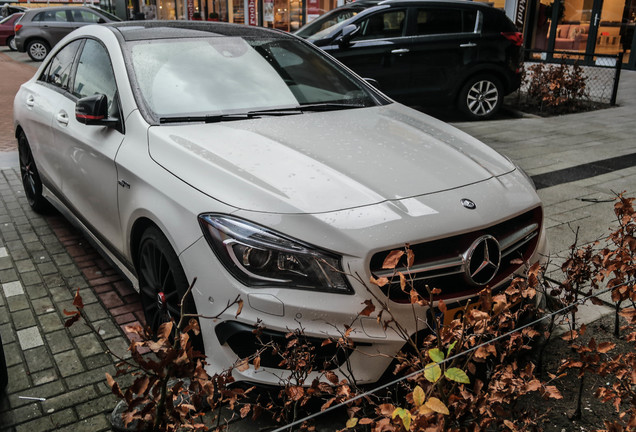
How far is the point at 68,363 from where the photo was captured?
9.98ft

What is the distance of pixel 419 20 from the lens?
9148 millimetres

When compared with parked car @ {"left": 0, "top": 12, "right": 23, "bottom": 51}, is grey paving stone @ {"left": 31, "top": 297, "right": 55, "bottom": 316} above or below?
below

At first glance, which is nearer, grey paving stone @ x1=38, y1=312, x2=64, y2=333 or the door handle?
grey paving stone @ x1=38, y1=312, x2=64, y2=333

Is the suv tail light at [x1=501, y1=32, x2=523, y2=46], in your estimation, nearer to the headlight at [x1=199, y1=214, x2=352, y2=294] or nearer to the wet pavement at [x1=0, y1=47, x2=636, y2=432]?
the wet pavement at [x1=0, y1=47, x2=636, y2=432]

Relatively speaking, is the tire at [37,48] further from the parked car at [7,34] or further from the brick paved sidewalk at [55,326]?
the brick paved sidewalk at [55,326]

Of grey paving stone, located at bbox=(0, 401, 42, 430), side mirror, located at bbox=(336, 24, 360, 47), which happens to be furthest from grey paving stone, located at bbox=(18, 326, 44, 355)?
side mirror, located at bbox=(336, 24, 360, 47)

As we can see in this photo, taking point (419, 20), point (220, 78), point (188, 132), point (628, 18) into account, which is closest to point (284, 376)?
point (188, 132)

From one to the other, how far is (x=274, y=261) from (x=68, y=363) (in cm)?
147

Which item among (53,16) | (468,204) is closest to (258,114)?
(468,204)

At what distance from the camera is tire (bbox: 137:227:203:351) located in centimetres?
258

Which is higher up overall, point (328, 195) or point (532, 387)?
point (328, 195)

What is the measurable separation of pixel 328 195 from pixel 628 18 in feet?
51.5

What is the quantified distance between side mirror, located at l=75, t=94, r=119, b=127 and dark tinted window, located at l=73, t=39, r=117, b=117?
0.07m

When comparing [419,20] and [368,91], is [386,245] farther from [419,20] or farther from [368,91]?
[419,20]
